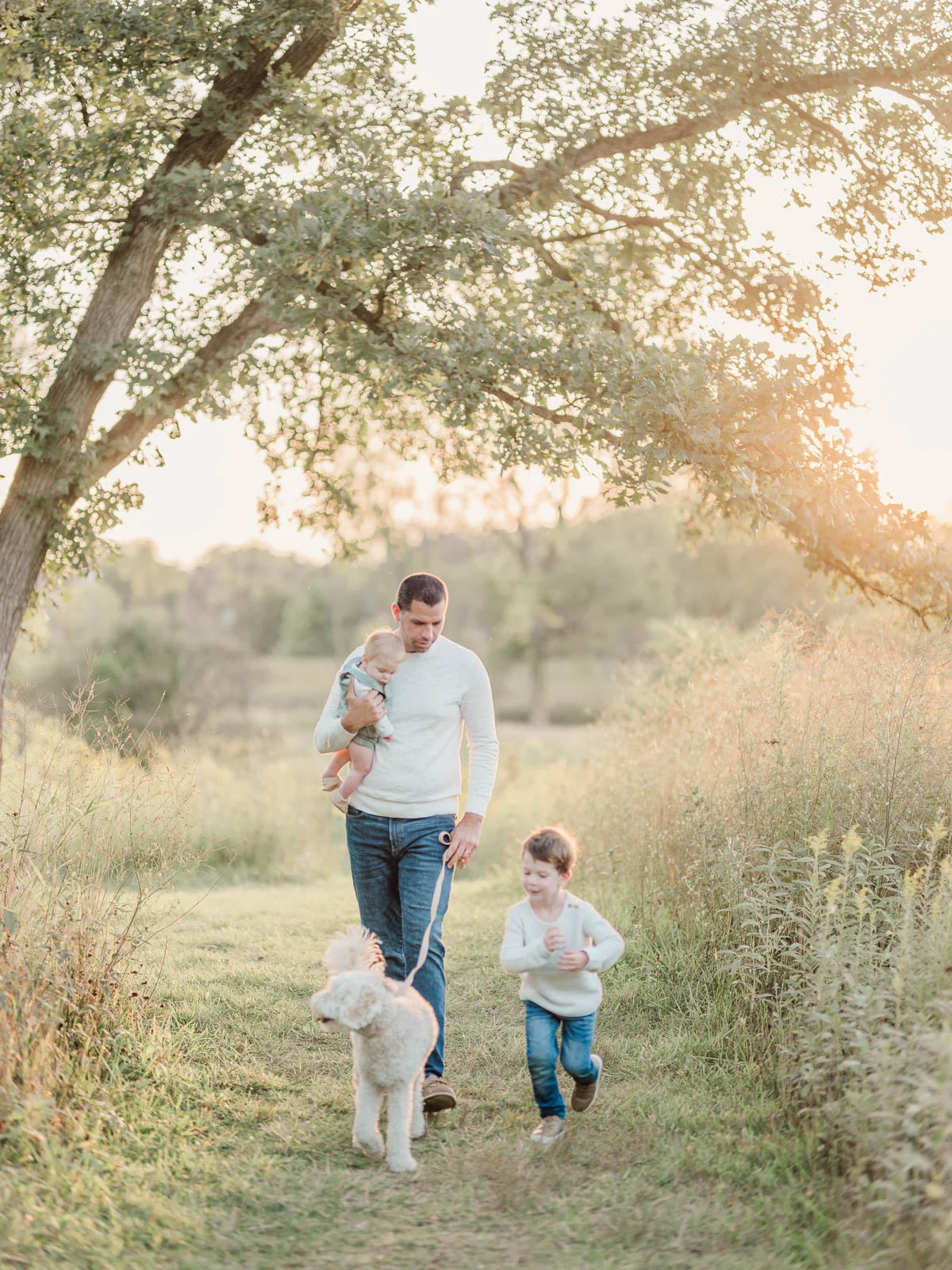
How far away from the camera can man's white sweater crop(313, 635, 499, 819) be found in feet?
14.6

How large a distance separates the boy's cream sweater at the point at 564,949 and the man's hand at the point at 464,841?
347mm

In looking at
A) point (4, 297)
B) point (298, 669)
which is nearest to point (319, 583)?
point (298, 669)

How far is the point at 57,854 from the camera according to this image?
4.87 meters

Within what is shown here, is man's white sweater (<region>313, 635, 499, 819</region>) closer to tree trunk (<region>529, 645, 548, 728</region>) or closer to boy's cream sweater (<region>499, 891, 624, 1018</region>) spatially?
boy's cream sweater (<region>499, 891, 624, 1018</region>)


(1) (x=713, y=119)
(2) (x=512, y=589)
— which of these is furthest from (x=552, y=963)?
(2) (x=512, y=589)

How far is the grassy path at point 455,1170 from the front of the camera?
135 inches

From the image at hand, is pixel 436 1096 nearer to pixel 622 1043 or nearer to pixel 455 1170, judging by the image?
pixel 455 1170

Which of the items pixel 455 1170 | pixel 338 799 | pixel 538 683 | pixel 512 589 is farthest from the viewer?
pixel 512 589

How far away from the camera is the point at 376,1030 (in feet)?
12.7

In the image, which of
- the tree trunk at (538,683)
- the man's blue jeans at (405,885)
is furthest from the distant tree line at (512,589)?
the man's blue jeans at (405,885)

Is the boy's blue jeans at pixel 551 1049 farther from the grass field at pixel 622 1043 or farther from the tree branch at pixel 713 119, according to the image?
the tree branch at pixel 713 119

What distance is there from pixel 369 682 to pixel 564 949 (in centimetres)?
123

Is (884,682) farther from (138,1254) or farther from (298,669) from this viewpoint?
(298,669)

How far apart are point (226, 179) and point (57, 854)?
143 inches
